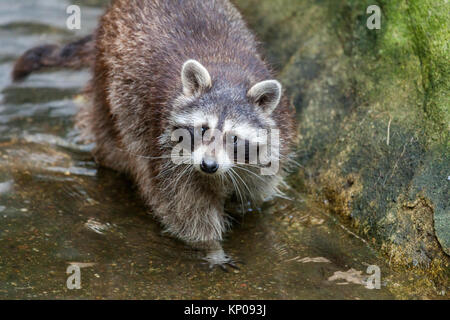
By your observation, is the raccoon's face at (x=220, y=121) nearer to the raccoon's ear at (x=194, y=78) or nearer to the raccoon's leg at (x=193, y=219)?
the raccoon's ear at (x=194, y=78)

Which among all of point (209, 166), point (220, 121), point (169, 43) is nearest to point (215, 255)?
point (209, 166)

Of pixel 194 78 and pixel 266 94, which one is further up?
pixel 194 78

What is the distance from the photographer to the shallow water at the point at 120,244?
17.9 feet

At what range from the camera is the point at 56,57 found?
9.26 meters

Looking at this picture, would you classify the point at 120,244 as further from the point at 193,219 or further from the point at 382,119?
the point at 382,119

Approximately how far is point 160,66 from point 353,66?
8.23ft

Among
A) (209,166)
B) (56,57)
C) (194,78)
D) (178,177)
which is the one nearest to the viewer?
(209,166)

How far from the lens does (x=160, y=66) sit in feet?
22.0

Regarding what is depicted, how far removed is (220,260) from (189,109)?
62.0 inches

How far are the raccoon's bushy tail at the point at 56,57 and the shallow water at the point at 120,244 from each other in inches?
41.2

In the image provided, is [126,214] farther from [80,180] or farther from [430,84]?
[430,84]

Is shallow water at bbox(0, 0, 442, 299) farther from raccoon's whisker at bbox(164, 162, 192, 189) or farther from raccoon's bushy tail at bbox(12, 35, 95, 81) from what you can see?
raccoon's bushy tail at bbox(12, 35, 95, 81)

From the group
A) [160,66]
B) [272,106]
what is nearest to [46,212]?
[160,66]

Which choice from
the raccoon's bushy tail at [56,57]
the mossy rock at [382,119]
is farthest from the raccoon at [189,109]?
the raccoon's bushy tail at [56,57]
